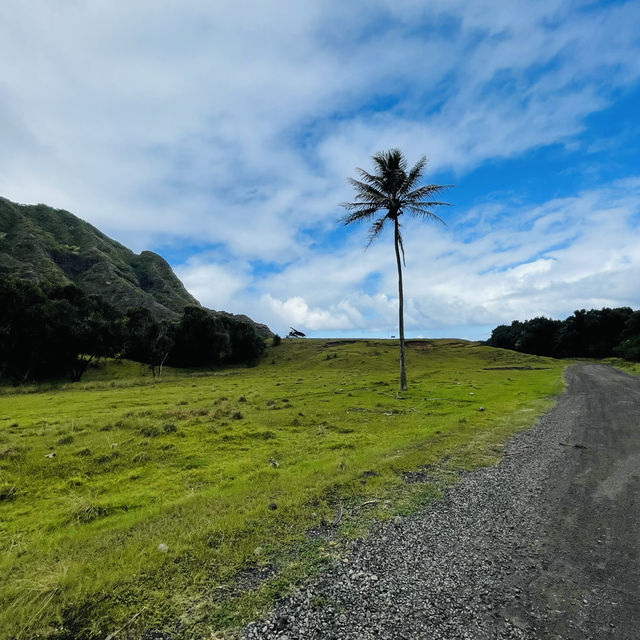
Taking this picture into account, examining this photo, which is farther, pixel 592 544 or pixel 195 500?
pixel 195 500

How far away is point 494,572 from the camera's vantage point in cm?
528

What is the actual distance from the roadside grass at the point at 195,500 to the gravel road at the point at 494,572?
608 millimetres

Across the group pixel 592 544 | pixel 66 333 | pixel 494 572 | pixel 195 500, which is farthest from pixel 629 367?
pixel 66 333


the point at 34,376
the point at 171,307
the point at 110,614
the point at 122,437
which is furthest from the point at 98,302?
the point at 171,307

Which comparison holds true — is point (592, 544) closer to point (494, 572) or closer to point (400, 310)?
point (494, 572)

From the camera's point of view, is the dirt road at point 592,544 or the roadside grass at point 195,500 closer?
the dirt road at point 592,544

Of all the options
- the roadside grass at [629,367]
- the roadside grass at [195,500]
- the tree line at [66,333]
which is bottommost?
the roadside grass at [195,500]

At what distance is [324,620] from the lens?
4.30 m

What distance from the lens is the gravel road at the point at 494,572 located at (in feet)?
13.8

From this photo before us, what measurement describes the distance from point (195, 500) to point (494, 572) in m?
6.86

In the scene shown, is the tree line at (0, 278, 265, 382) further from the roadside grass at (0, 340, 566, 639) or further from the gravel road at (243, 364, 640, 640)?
the gravel road at (243, 364, 640, 640)

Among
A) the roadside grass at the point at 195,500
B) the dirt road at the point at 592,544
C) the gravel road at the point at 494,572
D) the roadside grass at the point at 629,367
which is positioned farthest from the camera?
the roadside grass at the point at 629,367

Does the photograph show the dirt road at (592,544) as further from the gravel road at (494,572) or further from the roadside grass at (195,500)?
the roadside grass at (195,500)

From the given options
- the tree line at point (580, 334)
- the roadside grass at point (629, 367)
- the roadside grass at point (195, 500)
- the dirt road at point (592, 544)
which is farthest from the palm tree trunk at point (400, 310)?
the tree line at point (580, 334)
